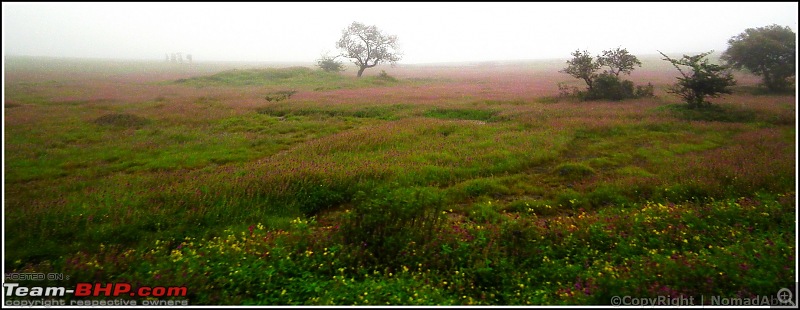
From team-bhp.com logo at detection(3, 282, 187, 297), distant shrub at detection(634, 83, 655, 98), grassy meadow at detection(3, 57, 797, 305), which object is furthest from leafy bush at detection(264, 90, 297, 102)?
distant shrub at detection(634, 83, 655, 98)

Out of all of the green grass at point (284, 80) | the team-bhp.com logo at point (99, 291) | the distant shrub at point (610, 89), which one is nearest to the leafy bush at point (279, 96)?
the green grass at point (284, 80)

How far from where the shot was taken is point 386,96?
2375 centimetres

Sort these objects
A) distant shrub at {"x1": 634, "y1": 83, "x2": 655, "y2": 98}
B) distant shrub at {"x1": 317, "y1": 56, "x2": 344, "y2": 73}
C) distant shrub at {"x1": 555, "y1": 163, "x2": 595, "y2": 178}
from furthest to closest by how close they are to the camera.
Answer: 1. distant shrub at {"x1": 317, "y1": 56, "x2": 344, "y2": 73}
2. distant shrub at {"x1": 634, "y1": 83, "x2": 655, "y2": 98}
3. distant shrub at {"x1": 555, "y1": 163, "x2": 595, "y2": 178}

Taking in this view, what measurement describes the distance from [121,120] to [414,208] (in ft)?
47.9

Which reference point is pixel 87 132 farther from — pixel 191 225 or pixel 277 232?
pixel 277 232

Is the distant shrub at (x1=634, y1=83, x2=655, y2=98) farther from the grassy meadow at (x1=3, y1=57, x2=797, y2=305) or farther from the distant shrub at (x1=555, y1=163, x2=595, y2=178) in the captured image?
the distant shrub at (x1=555, y1=163, x2=595, y2=178)

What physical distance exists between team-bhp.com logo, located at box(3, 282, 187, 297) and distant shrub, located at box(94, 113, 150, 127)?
39.4ft

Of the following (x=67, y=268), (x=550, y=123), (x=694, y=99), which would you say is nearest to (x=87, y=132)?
(x=67, y=268)

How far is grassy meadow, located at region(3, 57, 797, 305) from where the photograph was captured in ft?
15.4

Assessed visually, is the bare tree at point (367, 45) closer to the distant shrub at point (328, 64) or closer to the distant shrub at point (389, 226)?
the distant shrub at point (328, 64)

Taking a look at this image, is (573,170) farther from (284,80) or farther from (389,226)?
(284,80)

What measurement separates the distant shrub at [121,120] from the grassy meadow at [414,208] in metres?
0.15

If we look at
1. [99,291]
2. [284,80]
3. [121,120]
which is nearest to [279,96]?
[121,120]

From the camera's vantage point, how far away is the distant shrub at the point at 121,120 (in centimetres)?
1470
